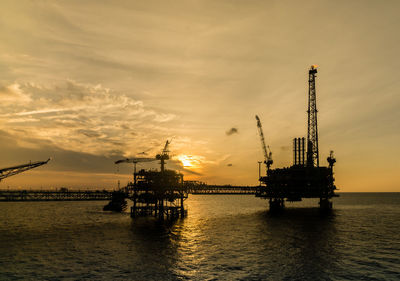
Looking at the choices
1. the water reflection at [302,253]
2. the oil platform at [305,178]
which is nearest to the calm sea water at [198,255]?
the water reflection at [302,253]

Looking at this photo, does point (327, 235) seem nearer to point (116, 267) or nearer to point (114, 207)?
point (116, 267)

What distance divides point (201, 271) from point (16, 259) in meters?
29.5

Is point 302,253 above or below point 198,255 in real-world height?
above

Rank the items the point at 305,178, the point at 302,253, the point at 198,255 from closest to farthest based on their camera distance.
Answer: the point at 198,255 < the point at 302,253 < the point at 305,178

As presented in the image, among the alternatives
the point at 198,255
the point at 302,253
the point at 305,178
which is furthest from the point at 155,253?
the point at 305,178

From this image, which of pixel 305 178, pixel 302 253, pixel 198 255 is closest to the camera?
pixel 198 255

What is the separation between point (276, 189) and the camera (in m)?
154

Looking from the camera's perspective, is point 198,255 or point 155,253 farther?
point 155,253

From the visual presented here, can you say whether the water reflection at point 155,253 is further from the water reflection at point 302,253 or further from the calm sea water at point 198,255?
the water reflection at point 302,253

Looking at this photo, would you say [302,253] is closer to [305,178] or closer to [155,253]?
[155,253]

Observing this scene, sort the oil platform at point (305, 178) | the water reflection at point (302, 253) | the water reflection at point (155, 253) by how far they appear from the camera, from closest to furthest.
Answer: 1. the water reflection at point (155, 253)
2. the water reflection at point (302, 253)
3. the oil platform at point (305, 178)

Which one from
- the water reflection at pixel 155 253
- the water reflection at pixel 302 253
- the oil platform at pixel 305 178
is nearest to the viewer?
the water reflection at pixel 155 253

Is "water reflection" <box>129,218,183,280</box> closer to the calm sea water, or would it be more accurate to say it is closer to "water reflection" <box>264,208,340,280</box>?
the calm sea water

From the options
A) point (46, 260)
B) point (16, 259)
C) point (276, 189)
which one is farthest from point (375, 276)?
point (276, 189)
